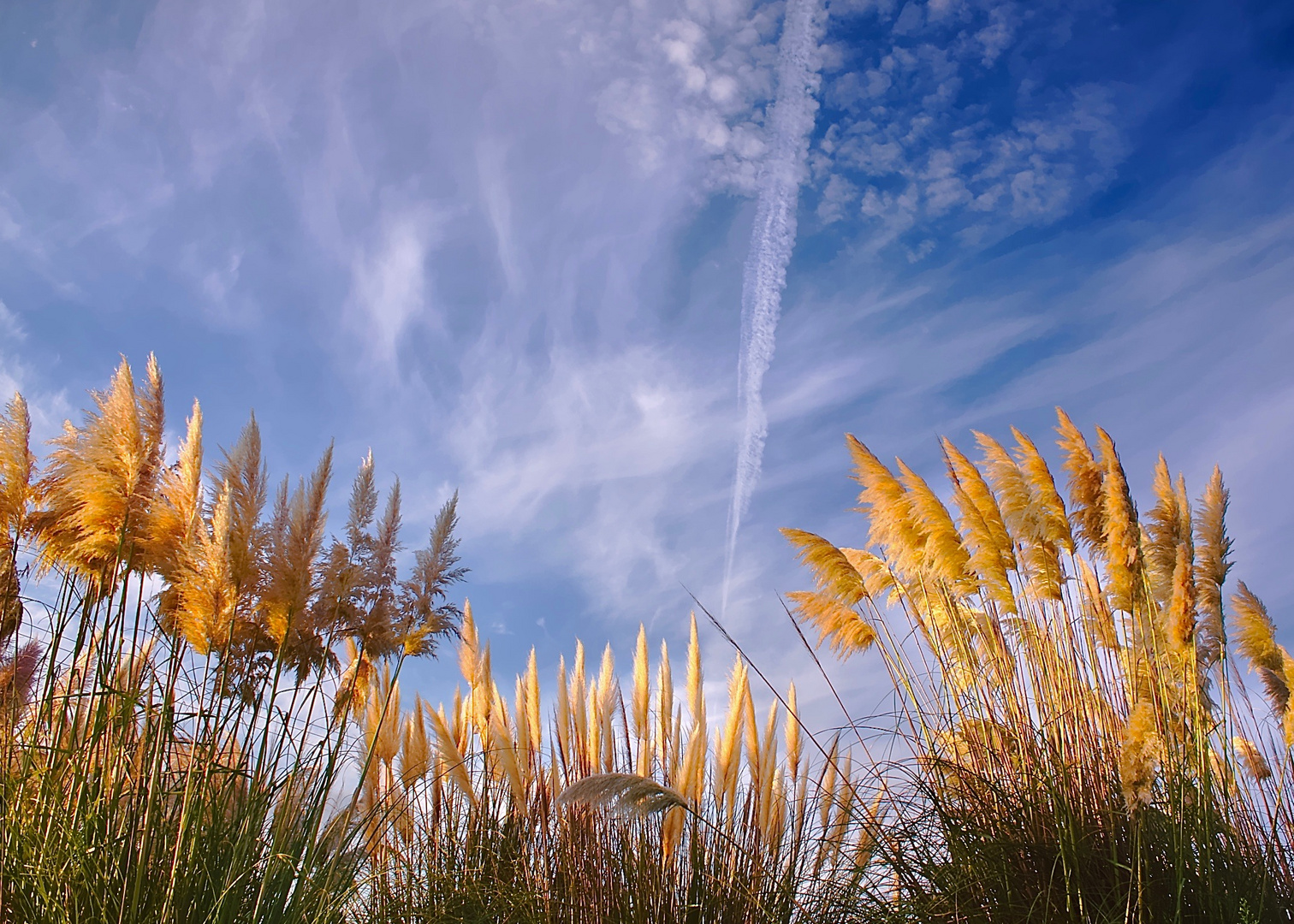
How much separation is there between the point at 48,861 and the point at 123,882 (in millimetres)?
267

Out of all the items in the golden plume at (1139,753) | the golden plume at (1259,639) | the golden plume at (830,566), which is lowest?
the golden plume at (1139,753)

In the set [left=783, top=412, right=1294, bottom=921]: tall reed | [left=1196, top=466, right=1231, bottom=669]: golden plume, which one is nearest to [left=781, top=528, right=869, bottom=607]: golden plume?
[left=783, top=412, right=1294, bottom=921]: tall reed

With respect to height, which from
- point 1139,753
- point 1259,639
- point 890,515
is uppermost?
point 890,515

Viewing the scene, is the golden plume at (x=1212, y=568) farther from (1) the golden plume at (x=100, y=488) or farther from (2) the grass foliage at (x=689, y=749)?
(1) the golden plume at (x=100, y=488)

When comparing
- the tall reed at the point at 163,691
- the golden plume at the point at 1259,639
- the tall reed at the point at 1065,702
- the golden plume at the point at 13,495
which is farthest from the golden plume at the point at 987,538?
the golden plume at the point at 13,495

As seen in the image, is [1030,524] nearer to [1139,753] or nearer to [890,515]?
[890,515]

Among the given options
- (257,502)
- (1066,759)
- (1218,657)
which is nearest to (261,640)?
(257,502)

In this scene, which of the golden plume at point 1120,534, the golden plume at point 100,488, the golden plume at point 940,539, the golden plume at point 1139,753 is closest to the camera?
the golden plume at point 1139,753

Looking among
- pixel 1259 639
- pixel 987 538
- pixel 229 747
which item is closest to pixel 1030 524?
pixel 987 538

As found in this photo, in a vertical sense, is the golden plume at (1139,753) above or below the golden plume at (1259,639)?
→ below

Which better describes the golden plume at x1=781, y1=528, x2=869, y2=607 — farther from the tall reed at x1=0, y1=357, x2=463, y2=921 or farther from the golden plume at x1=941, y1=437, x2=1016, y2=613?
the tall reed at x1=0, y1=357, x2=463, y2=921

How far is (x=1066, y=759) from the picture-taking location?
339 centimetres

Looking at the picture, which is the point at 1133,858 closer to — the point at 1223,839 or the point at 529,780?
the point at 1223,839

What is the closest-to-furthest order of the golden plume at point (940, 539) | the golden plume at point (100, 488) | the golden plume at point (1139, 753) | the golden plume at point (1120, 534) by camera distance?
the golden plume at point (1139, 753)
the golden plume at point (100, 488)
the golden plume at point (1120, 534)
the golden plume at point (940, 539)
